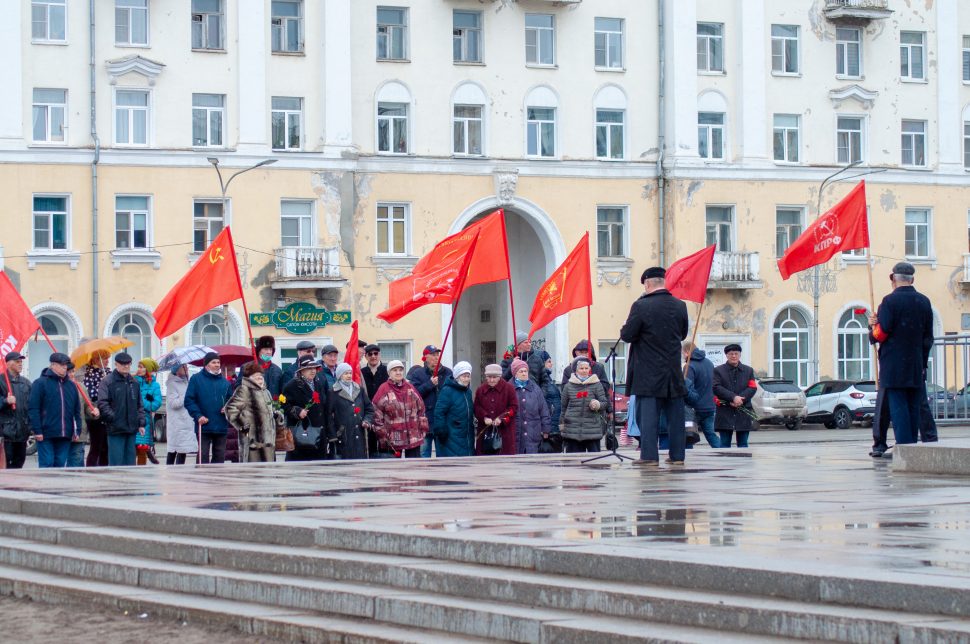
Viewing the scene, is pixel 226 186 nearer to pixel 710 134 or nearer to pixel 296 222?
pixel 296 222

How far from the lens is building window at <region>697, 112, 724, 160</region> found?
50750 millimetres

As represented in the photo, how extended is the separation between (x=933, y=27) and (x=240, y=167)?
23.1 m

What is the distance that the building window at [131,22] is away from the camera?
4475cm

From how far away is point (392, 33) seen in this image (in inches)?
1882

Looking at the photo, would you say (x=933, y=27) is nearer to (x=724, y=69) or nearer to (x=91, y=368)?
(x=724, y=69)

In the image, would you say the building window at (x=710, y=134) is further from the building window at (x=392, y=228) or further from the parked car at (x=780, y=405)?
the building window at (x=392, y=228)

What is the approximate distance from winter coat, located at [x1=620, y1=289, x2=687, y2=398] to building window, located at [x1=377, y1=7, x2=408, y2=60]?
33945 mm

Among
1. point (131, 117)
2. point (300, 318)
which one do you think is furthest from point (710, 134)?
point (131, 117)

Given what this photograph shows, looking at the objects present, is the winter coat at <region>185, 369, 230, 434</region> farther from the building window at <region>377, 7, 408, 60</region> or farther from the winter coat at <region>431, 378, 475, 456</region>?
the building window at <region>377, 7, 408, 60</region>

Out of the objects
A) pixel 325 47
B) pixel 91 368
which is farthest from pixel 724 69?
pixel 91 368

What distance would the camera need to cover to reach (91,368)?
26.3 metres

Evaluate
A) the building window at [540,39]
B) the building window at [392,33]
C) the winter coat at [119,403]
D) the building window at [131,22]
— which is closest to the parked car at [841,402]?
the building window at [540,39]

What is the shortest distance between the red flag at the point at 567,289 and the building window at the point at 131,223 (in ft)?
81.2

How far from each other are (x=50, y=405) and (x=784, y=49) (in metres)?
37.5
